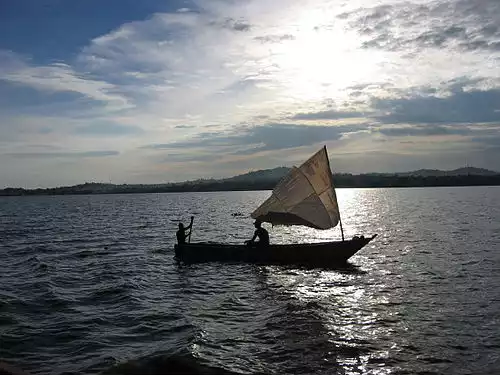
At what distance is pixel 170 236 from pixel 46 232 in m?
16.9

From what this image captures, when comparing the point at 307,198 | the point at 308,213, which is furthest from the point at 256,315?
the point at 307,198

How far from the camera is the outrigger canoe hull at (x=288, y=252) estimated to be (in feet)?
90.6

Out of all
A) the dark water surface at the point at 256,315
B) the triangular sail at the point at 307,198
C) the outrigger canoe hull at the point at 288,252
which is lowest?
the dark water surface at the point at 256,315

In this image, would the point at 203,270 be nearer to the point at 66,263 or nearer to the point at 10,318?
the point at 66,263

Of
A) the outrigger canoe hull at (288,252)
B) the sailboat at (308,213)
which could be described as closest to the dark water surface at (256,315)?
the outrigger canoe hull at (288,252)

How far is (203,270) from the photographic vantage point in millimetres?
28000

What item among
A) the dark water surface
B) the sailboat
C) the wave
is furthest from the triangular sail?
the wave

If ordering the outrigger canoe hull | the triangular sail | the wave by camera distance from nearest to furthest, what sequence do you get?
the wave
the triangular sail
the outrigger canoe hull

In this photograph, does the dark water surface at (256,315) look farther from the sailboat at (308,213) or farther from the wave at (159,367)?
the sailboat at (308,213)

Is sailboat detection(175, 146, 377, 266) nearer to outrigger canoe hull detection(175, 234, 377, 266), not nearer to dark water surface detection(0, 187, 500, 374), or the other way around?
outrigger canoe hull detection(175, 234, 377, 266)

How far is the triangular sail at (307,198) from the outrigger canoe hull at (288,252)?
1502mm

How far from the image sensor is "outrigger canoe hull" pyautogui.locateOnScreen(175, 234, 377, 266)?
90.6 feet

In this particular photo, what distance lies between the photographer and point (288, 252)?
28078 mm

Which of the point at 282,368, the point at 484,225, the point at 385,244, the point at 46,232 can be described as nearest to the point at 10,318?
the point at 282,368
